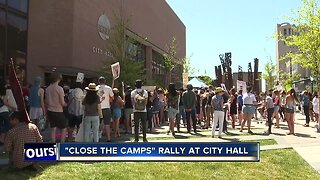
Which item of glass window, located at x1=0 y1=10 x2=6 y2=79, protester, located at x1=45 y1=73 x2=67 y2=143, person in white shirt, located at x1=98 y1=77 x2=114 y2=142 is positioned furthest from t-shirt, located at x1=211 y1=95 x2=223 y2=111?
glass window, located at x1=0 y1=10 x2=6 y2=79

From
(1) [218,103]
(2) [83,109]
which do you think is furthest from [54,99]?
(1) [218,103]

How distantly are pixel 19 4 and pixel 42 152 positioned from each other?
15.9 m

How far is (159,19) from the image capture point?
46.2 m

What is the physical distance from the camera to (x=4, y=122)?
1054 centimetres

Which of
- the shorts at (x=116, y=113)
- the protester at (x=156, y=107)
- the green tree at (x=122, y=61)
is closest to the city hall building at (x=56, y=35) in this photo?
the green tree at (x=122, y=61)

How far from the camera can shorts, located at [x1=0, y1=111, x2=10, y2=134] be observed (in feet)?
34.3

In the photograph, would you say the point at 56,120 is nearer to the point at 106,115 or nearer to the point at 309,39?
the point at 106,115

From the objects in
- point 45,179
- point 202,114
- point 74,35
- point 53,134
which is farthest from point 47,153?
point 74,35

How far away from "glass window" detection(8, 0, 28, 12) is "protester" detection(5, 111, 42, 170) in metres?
12.2

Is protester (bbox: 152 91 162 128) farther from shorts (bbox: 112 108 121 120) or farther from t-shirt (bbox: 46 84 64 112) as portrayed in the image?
t-shirt (bbox: 46 84 64 112)

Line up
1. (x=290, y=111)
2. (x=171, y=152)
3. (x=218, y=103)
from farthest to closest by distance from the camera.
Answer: (x=290, y=111) < (x=218, y=103) < (x=171, y=152)

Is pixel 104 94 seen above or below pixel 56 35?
below

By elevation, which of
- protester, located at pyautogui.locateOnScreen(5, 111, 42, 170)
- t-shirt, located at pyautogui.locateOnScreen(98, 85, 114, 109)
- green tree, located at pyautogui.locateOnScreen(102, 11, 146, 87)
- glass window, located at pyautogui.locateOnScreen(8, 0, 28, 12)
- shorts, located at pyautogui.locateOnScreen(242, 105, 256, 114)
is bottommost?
protester, located at pyautogui.locateOnScreen(5, 111, 42, 170)

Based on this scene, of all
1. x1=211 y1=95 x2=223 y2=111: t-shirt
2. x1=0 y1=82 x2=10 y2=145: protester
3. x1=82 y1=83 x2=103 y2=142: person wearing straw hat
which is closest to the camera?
x1=82 y1=83 x2=103 y2=142: person wearing straw hat
